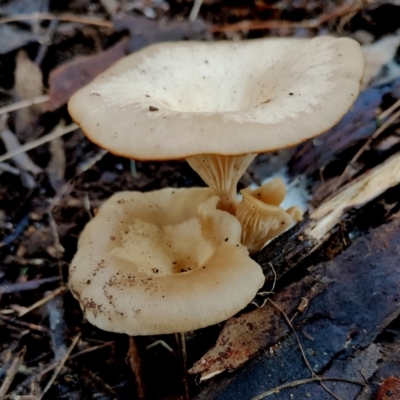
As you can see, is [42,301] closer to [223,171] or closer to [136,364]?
[136,364]

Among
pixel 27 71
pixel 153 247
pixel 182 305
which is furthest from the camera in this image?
pixel 27 71

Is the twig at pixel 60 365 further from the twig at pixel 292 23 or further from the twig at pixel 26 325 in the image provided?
the twig at pixel 292 23

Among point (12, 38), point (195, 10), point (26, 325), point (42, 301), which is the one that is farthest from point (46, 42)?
point (26, 325)

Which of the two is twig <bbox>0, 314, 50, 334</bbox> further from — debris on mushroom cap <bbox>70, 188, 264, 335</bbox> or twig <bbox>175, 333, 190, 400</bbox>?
twig <bbox>175, 333, 190, 400</bbox>

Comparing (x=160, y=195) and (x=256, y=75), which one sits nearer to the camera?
(x=256, y=75)

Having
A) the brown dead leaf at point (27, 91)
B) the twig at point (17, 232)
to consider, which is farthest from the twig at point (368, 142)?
the brown dead leaf at point (27, 91)

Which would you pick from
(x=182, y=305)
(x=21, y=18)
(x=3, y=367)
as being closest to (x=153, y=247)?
(x=182, y=305)

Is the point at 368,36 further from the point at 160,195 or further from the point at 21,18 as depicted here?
the point at 21,18
